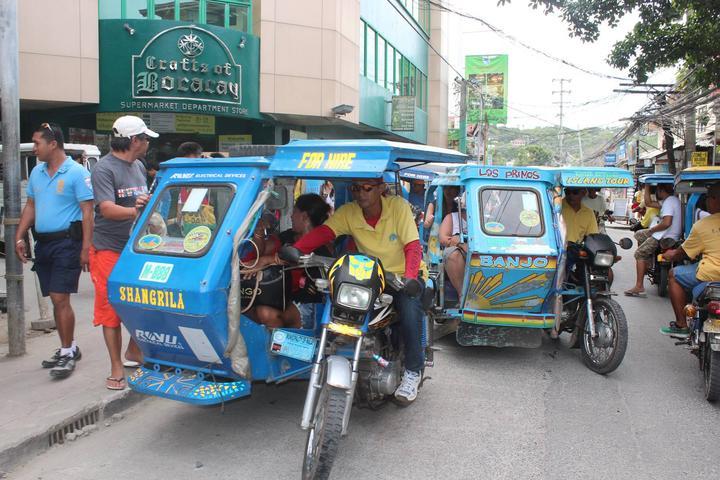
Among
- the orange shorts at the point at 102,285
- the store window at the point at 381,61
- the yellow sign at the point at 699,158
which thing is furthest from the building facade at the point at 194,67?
the yellow sign at the point at 699,158

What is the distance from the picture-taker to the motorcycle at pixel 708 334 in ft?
15.5

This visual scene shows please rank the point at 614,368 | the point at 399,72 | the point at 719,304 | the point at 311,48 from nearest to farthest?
the point at 719,304 < the point at 614,368 < the point at 311,48 < the point at 399,72

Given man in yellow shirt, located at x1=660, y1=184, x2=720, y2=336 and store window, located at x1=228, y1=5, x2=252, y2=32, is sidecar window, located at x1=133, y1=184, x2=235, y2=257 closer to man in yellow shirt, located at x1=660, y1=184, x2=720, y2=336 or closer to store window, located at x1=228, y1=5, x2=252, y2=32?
man in yellow shirt, located at x1=660, y1=184, x2=720, y2=336

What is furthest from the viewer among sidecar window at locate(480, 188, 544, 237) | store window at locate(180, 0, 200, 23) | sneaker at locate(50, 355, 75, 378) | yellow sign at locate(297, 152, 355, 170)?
store window at locate(180, 0, 200, 23)

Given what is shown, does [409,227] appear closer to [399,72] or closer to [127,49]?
[127,49]

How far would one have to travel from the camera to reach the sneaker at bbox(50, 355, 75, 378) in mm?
4938

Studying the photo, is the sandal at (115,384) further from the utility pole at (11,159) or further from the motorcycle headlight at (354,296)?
the motorcycle headlight at (354,296)

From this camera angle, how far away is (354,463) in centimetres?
378

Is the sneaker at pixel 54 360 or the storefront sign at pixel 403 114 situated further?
the storefront sign at pixel 403 114

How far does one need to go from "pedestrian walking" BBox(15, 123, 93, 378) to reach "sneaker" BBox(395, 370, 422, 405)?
2673 mm

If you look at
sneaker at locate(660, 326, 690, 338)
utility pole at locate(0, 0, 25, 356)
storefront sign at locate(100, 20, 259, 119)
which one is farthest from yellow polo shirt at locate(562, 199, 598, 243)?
storefront sign at locate(100, 20, 259, 119)

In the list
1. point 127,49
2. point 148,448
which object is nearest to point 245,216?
point 148,448

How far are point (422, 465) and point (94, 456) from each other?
205 centimetres

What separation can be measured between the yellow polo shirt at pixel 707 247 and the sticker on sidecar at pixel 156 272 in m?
4.42
